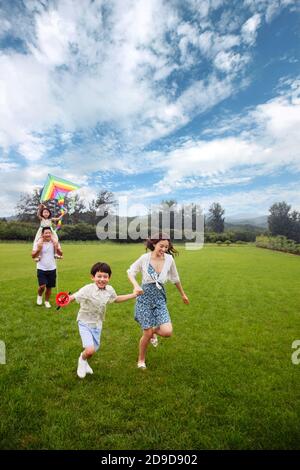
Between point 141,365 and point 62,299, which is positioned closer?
point 62,299

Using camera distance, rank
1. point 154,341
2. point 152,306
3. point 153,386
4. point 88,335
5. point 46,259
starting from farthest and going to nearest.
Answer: point 46,259 < point 154,341 < point 152,306 < point 88,335 < point 153,386

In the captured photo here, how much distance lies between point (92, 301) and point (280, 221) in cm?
8328

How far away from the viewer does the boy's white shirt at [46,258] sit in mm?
7938

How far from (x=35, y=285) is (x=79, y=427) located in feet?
28.6

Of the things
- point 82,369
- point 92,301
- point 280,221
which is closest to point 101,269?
point 92,301

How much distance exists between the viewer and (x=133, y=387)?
4059 millimetres

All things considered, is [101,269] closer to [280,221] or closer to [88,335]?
[88,335]

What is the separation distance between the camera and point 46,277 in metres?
7.98

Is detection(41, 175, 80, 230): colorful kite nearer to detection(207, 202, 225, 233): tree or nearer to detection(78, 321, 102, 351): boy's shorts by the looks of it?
detection(78, 321, 102, 351): boy's shorts

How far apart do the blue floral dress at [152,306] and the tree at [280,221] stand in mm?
80580

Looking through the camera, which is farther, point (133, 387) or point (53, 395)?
point (133, 387)

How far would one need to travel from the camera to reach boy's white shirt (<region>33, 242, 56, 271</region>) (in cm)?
794

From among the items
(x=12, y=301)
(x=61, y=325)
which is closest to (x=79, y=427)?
(x=61, y=325)
